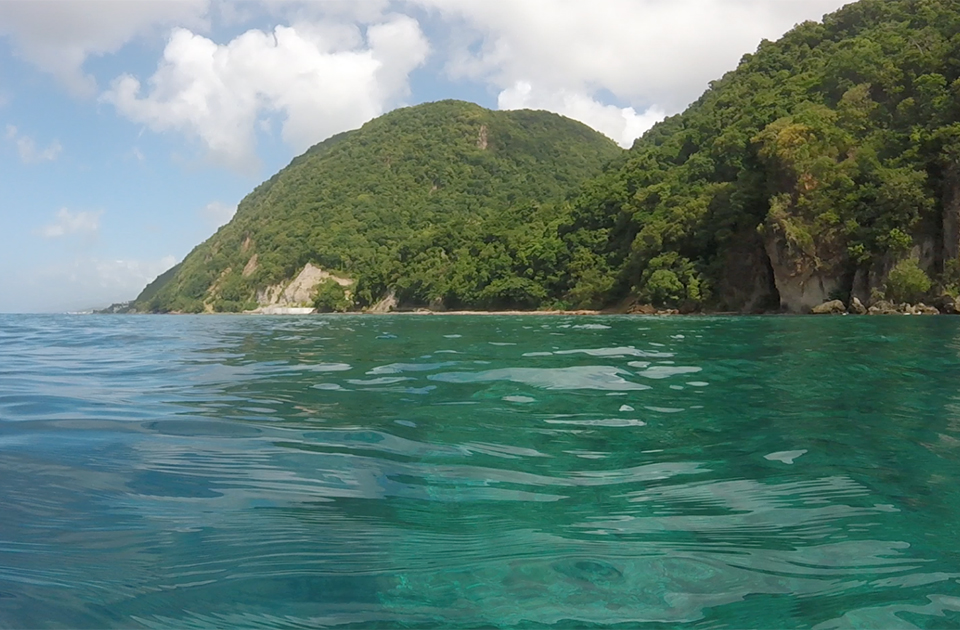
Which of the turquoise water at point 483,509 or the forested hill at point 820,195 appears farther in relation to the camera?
the forested hill at point 820,195

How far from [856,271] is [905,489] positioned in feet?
190

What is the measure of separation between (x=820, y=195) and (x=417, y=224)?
11085 centimetres

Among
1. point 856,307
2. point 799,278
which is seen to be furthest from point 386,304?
point 856,307

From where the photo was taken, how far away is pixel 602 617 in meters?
2.82

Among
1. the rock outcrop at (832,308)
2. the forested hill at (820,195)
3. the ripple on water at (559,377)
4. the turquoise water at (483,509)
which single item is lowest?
the turquoise water at (483,509)

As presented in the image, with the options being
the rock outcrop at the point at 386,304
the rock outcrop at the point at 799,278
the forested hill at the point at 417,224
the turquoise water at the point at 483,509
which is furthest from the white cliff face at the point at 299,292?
the turquoise water at the point at 483,509

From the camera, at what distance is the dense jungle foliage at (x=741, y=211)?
169 feet

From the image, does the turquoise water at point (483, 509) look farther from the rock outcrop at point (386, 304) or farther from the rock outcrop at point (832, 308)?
the rock outcrop at point (386, 304)

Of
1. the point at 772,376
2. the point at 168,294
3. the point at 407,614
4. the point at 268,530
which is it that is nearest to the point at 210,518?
the point at 268,530

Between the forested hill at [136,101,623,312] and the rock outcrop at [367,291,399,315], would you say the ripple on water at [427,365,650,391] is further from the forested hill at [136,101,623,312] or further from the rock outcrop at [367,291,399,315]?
the rock outcrop at [367,291,399,315]

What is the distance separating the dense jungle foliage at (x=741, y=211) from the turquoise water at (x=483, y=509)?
51104 millimetres

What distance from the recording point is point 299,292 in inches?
5241

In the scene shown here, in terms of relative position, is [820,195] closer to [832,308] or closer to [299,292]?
[832,308]

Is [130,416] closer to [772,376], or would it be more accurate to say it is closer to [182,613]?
[182,613]
